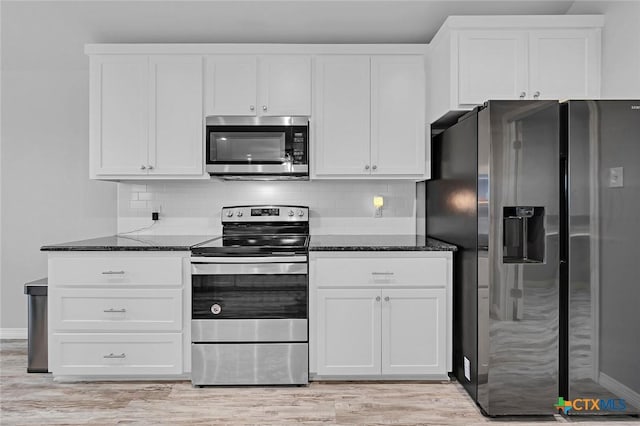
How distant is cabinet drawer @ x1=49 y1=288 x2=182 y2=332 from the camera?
281 cm

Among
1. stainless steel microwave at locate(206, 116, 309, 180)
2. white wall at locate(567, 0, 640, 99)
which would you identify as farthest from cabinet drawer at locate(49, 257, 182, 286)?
white wall at locate(567, 0, 640, 99)

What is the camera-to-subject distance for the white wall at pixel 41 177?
12.4 feet

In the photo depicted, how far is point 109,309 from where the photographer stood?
281 cm

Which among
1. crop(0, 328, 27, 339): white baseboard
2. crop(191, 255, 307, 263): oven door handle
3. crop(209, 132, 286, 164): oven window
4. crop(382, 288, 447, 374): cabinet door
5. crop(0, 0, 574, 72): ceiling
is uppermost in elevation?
crop(0, 0, 574, 72): ceiling

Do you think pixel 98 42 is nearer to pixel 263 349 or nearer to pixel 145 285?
pixel 145 285

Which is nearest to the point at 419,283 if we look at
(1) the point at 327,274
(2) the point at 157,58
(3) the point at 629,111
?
(1) the point at 327,274

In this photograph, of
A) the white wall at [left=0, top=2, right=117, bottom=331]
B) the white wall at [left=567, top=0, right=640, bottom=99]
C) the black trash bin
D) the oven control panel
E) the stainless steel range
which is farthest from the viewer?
the white wall at [left=0, top=2, right=117, bottom=331]

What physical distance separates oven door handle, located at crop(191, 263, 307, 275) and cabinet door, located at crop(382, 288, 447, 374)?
0.60 meters

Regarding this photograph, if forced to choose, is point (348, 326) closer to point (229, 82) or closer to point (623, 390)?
point (623, 390)

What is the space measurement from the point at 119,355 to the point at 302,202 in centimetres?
171

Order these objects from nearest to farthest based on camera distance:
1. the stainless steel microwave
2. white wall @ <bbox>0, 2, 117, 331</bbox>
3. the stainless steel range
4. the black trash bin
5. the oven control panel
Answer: the stainless steel range < the black trash bin < the stainless steel microwave < the oven control panel < white wall @ <bbox>0, 2, 117, 331</bbox>

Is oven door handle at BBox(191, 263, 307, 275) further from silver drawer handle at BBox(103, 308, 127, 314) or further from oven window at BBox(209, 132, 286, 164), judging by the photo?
oven window at BBox(209, 132, 286, 164)

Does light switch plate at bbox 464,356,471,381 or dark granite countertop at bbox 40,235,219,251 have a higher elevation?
dark granite countertop at bbox 40,235,219,251

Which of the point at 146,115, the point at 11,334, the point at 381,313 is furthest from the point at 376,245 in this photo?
the point at 11,334
